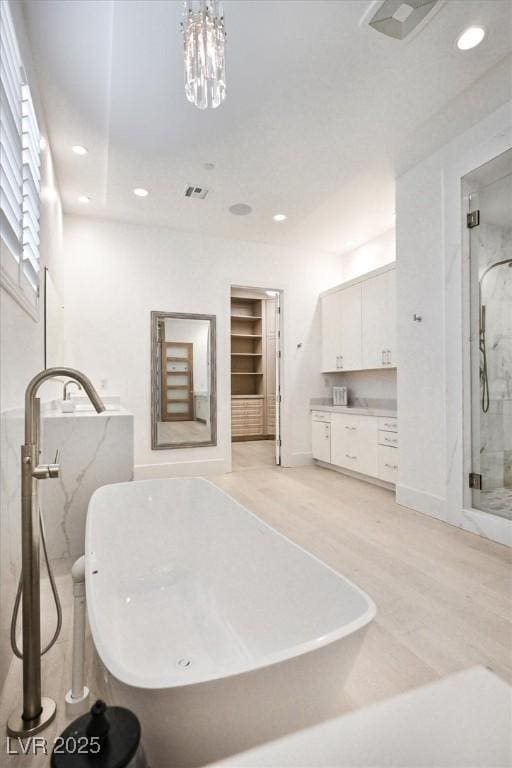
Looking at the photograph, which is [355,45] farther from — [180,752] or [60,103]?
[180,752]

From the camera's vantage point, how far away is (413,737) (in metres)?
0.35

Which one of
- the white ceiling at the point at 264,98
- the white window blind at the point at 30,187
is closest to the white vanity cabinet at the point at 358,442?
the white ceiling at the point at 264,98

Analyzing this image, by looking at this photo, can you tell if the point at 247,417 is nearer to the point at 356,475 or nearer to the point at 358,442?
the point at 356,475

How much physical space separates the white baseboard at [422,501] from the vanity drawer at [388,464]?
225 mm

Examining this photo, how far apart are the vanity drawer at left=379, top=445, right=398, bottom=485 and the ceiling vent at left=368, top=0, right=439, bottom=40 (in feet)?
9.96

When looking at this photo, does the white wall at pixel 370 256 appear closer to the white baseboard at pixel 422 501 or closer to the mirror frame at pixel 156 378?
→ the mirror frame at pixel 156 378

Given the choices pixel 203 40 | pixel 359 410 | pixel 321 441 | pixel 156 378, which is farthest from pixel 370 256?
pixel 203 40

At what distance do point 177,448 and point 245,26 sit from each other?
3.75 metres

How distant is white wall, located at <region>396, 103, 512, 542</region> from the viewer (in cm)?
288

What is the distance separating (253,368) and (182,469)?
147 inches

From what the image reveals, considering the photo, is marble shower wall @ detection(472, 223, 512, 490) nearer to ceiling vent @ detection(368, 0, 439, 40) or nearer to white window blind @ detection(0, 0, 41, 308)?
ceiling vent @ detection(368, 0, 439, 40)

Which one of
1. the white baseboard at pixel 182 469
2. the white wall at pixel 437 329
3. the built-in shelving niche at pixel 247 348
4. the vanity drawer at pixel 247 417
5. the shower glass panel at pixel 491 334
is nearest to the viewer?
the shower glass panel at pixel 491 334

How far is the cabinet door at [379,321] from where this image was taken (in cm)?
418

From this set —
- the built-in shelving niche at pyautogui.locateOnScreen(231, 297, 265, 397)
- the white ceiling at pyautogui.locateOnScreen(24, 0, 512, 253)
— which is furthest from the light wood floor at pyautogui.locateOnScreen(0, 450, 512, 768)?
the built-in shelving niche at pyautogui.locateOnScreen(231, 297, 265, 397)
